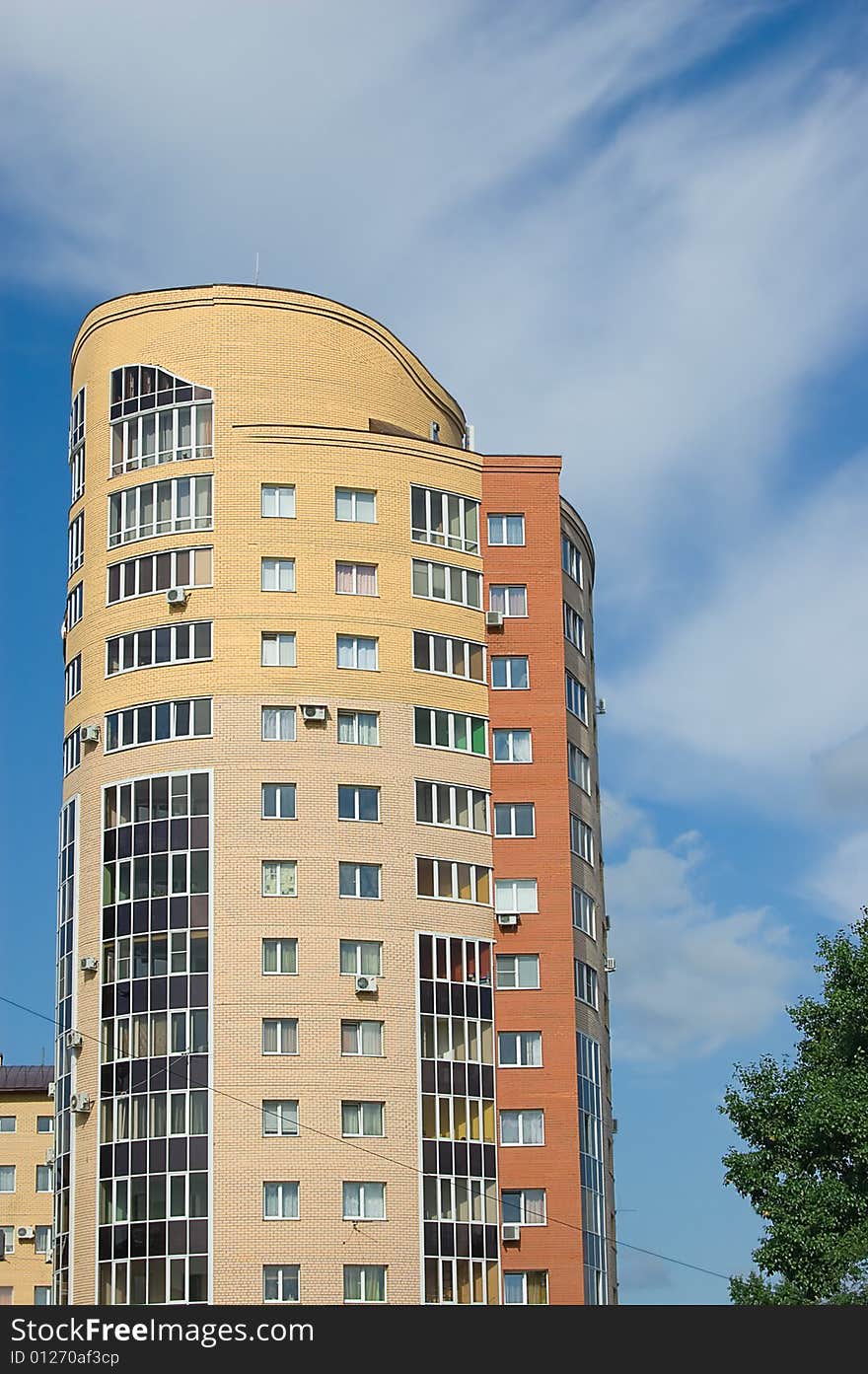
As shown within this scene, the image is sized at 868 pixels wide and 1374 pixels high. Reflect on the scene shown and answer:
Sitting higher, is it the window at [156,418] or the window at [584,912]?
the window at [156,418]

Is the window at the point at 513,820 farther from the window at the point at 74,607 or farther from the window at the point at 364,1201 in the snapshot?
the window at the point at 74,607

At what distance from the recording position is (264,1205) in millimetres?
66312

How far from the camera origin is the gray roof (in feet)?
376

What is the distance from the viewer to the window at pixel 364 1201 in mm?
67062

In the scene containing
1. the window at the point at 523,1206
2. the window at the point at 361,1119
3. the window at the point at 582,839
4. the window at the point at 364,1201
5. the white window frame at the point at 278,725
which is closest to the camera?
the window at the point at 364,1201

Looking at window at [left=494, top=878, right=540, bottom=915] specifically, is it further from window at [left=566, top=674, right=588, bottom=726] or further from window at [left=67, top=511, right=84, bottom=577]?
window at [left=67, top=511, right=84, bottom=577]

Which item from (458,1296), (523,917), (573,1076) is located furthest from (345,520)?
(458,1296)

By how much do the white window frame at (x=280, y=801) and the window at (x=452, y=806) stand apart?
14.8ft

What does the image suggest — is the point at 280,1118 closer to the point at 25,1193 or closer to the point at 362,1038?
the point at 362,1038

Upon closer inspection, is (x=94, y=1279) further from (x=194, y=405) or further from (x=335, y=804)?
(x=194, y=405)

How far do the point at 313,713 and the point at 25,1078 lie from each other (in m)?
53.5

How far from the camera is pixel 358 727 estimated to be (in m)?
72.0

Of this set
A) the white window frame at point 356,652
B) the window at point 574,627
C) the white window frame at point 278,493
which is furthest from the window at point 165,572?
the window at point 574,627

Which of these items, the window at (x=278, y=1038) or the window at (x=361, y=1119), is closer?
the window at (x=361, y=1119)
